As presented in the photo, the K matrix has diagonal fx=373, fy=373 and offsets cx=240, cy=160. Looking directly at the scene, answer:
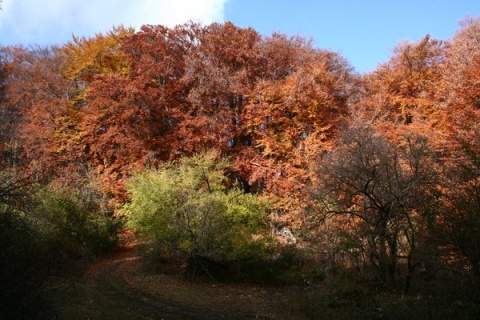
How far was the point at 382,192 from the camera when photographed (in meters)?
13.0

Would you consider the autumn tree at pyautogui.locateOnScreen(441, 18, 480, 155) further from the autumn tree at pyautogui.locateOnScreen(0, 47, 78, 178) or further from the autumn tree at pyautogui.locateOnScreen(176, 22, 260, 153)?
the autumn tree at pyautogui.locateOnScreen(0, 47, 78, 178)

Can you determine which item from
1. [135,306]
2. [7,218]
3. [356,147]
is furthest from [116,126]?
[7,218]

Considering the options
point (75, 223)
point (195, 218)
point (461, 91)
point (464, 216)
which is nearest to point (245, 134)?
point (195, 218)

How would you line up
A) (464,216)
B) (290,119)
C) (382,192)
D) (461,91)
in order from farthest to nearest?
(290,119) → (461,91) → (382,192) → (464,216)

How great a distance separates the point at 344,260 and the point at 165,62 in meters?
19.3

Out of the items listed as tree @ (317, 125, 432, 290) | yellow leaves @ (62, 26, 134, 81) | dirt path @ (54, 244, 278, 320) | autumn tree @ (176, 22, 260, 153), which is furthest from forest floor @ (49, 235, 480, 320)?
yellow leaves @ (62, 26, 134, 81)

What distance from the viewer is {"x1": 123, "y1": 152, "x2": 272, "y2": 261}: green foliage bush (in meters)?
17.1

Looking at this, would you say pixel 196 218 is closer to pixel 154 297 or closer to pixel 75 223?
pixel 154 297

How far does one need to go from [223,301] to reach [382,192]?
750 cm

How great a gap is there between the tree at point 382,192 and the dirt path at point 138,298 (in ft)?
15.4

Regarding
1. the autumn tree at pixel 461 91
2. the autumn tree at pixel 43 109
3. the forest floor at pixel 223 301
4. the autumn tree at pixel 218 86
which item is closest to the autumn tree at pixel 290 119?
the autumn tree at pixel 218 86

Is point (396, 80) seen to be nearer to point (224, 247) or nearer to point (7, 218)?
point (224, 247)

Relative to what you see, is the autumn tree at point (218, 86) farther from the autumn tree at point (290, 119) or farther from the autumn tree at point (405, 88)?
the autumn tree at point (405, 88)

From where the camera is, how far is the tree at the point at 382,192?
1238 centimetres
